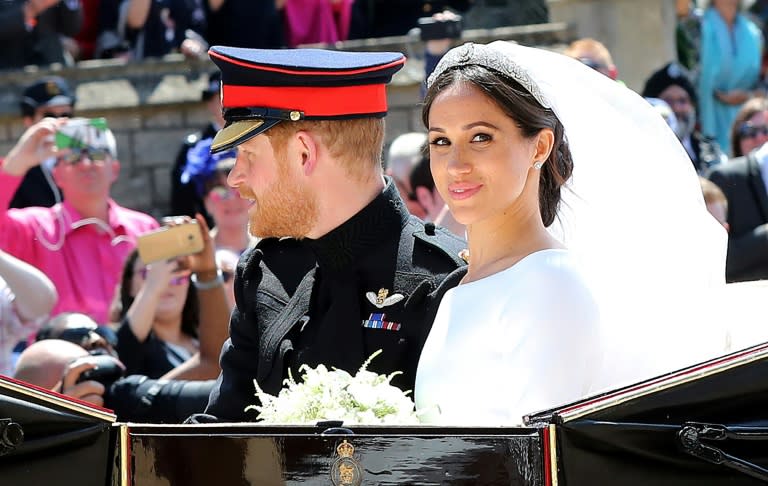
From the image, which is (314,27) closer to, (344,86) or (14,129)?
(14,129)

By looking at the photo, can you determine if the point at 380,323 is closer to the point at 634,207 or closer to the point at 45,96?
the point at 634,207

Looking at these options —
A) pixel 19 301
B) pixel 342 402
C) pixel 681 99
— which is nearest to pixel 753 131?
pixel 681 99

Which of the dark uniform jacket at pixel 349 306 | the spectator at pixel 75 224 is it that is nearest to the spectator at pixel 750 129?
the spectator at pixel 75 224

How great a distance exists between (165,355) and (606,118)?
3.06 m

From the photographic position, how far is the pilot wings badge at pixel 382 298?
3.38 metres

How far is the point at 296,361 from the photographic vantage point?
3.34 meters

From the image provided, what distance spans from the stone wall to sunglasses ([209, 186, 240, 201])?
2.37 m

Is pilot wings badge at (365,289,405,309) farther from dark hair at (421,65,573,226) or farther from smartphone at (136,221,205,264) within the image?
smartphone at (136,221,205,264)

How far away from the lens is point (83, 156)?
6.99 metres

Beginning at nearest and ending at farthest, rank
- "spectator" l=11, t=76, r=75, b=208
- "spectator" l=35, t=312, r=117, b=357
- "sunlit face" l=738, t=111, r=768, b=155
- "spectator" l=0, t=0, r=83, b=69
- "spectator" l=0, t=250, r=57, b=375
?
"spectator" l=35, t=312, r=117, b=357 < "spectator" l=0, t=250, r=57, b=375 < "spectator" l=11, t=76, r=75, b=208 < "sunlit face" l=738, t=111, r=768, b=155 < "spectator" l=0, t=0, r=83, b=69

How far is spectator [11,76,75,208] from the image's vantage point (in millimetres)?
7480

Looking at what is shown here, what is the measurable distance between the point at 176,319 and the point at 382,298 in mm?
2681

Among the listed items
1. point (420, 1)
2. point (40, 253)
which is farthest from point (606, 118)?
point (420, 1)

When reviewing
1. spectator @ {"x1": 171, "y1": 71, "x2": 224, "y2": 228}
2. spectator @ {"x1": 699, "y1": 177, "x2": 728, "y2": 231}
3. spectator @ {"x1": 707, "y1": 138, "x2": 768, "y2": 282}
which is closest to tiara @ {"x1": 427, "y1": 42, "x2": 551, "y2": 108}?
spectator @ {"x1": 699, "y1": 177, "x2": 728, "y2": 231}
